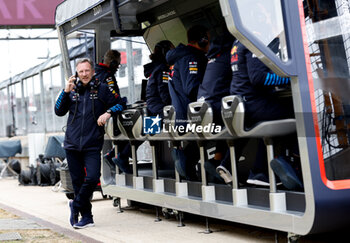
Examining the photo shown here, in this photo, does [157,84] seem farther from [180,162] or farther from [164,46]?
[180,162]

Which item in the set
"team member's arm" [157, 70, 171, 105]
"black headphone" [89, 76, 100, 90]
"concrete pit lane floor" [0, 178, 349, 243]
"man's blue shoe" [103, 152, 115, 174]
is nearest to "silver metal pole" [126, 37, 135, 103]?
"man's blue shoe" [103, 152, 115, 174]

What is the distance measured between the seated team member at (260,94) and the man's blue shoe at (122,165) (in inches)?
119

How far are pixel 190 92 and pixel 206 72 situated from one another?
45 cm

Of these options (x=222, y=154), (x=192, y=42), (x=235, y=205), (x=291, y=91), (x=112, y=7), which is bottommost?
(x=235, y=205)

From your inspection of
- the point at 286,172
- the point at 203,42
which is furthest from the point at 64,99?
the point at 286,172

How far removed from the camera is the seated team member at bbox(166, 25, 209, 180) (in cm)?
665

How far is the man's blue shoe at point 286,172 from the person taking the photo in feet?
17.1

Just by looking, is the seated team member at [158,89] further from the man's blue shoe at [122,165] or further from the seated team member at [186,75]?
the man's blue shoe at [122,165]

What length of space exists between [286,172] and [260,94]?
697 mm

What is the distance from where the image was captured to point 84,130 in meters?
7.16

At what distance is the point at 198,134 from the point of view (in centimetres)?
624

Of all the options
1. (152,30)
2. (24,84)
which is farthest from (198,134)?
(24,84)

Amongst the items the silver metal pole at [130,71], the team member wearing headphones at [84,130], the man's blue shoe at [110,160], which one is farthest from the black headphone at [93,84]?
the silver metal pole at [130,71]

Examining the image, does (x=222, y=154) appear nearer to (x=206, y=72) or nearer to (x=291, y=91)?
(x=206, y=72)
